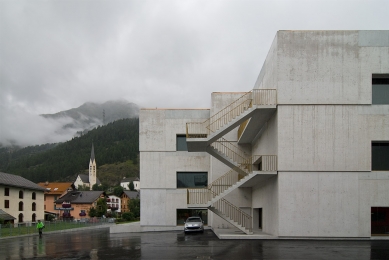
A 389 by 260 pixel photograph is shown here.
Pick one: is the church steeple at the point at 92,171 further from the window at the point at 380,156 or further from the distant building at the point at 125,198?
the window at the point at 380,156

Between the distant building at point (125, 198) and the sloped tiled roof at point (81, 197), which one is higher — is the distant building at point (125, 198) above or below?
below

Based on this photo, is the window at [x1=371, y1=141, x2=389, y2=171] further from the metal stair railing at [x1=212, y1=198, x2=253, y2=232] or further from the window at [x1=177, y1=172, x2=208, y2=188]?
the window at [x1=177, y1=172, x2=208, y2=188]

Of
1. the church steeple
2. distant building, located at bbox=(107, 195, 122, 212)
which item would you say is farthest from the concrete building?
the church steeple

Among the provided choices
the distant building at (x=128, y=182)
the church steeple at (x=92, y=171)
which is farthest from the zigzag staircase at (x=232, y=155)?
the church steeple at (x=92, y=171)

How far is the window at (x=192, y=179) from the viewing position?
112 ft

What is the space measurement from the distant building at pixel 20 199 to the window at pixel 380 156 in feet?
163

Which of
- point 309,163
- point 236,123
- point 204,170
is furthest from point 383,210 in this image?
point 204,170

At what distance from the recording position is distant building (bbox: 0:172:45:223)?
55969mm

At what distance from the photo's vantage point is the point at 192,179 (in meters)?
34.3

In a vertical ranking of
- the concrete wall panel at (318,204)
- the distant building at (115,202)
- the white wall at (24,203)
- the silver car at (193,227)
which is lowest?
the distant building at (115,202)

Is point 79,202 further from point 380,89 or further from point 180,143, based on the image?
point 380,89

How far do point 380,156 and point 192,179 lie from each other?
56.1ft

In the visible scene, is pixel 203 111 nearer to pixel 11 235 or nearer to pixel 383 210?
pixel 383 210

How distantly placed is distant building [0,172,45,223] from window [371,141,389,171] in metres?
49.7
